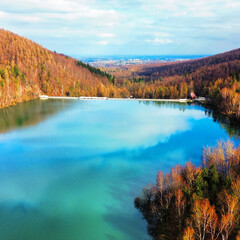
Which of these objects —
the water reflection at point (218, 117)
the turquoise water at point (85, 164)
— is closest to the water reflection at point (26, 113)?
the turquoise water at point (85, 164)

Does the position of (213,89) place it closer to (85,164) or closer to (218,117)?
(218,117)

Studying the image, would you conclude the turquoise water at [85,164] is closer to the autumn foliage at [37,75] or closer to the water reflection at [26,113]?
the water reflection at [26,113]

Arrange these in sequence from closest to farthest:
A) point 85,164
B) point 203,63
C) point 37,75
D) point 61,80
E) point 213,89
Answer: point 85,164 → point 213,89 → point 37,75 → point 61,80 → point 203,63

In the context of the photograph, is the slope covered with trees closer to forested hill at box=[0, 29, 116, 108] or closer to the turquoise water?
the turquoise water

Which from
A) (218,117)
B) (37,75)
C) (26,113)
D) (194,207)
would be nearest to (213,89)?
(218,117)

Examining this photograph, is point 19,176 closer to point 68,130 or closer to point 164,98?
point 68,130
